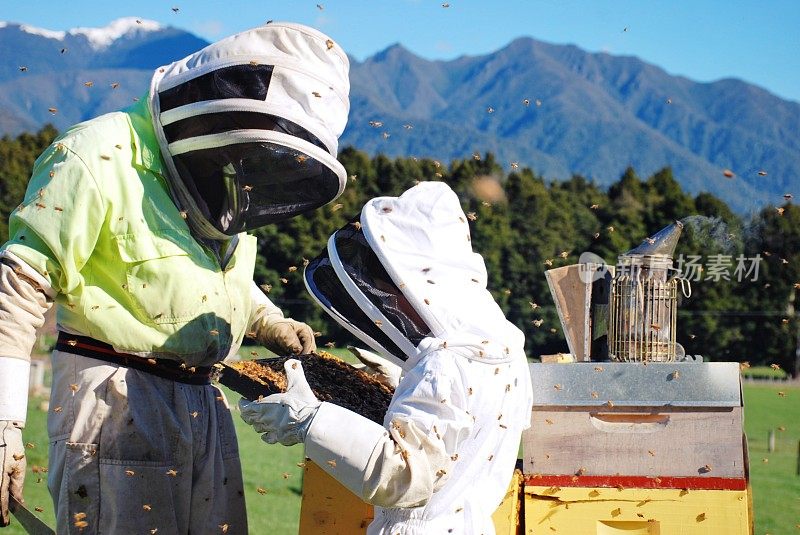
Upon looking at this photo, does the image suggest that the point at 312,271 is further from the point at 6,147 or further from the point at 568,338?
the point at 6,147

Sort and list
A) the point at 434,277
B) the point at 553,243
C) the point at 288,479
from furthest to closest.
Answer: the point at 553,243, the point at 288,479, the point at 434,277

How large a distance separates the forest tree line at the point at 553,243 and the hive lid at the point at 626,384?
50.0 ft

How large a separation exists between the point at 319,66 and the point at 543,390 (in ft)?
4.71

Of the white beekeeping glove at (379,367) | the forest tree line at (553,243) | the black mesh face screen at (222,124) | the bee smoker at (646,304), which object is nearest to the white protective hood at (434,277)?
the black mesh face screen at (222,124)

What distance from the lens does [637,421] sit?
3.62 m

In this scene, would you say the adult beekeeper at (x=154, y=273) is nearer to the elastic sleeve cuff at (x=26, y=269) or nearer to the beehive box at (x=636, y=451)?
the elastic sleeve cuff at (x=26, y=269)

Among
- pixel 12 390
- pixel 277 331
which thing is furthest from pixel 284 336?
pixel 12 390

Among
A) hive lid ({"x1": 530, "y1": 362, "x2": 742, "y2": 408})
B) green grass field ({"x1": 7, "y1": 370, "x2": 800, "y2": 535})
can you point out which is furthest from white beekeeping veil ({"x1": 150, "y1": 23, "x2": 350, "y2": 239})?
green grass field ({"x1": 7, "y1": 370, "x2": 800, "y2": 535})

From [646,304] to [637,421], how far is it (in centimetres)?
79

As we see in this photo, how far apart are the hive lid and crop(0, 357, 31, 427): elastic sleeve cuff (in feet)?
5.76

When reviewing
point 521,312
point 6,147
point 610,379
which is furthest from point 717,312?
point 610,379

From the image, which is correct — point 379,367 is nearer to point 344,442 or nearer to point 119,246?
point 119,246

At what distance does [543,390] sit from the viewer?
3.61 meters

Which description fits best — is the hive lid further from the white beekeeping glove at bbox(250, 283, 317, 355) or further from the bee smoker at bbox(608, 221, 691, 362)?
the white beekeeping glove at bbox(250, 283, 317, 355)
